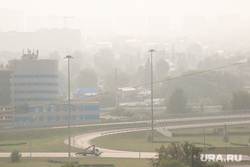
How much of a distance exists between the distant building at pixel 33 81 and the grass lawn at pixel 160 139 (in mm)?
16836

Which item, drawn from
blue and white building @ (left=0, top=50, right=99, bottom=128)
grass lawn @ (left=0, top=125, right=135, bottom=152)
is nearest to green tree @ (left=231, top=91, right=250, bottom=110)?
grass lawn @ (left=0, top=125, right=135, bottom=152)

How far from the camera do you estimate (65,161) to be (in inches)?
2382

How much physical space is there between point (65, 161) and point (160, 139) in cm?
1735

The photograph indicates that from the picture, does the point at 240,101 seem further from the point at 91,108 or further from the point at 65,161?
the point at 65,161

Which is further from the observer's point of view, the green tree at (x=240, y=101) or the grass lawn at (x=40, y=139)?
the green tree at (x=240, y=101)

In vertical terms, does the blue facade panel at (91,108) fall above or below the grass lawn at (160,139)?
above

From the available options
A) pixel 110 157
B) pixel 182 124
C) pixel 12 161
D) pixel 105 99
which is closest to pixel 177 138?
pixel 182 124

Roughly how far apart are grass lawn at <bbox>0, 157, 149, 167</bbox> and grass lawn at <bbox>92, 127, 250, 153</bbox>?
22.7ft

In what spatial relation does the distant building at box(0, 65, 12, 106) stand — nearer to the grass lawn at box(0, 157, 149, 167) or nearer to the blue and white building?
the blue and white building

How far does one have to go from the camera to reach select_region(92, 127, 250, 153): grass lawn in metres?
70.4

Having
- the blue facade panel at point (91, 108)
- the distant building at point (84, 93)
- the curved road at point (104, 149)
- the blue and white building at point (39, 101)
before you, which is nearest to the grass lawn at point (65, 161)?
the curved road at point (104, 149)

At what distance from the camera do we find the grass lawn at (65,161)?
5881cm

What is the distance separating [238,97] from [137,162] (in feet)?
125

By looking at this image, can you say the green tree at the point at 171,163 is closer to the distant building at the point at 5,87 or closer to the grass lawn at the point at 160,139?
the grass lawn at the point at 160,139
